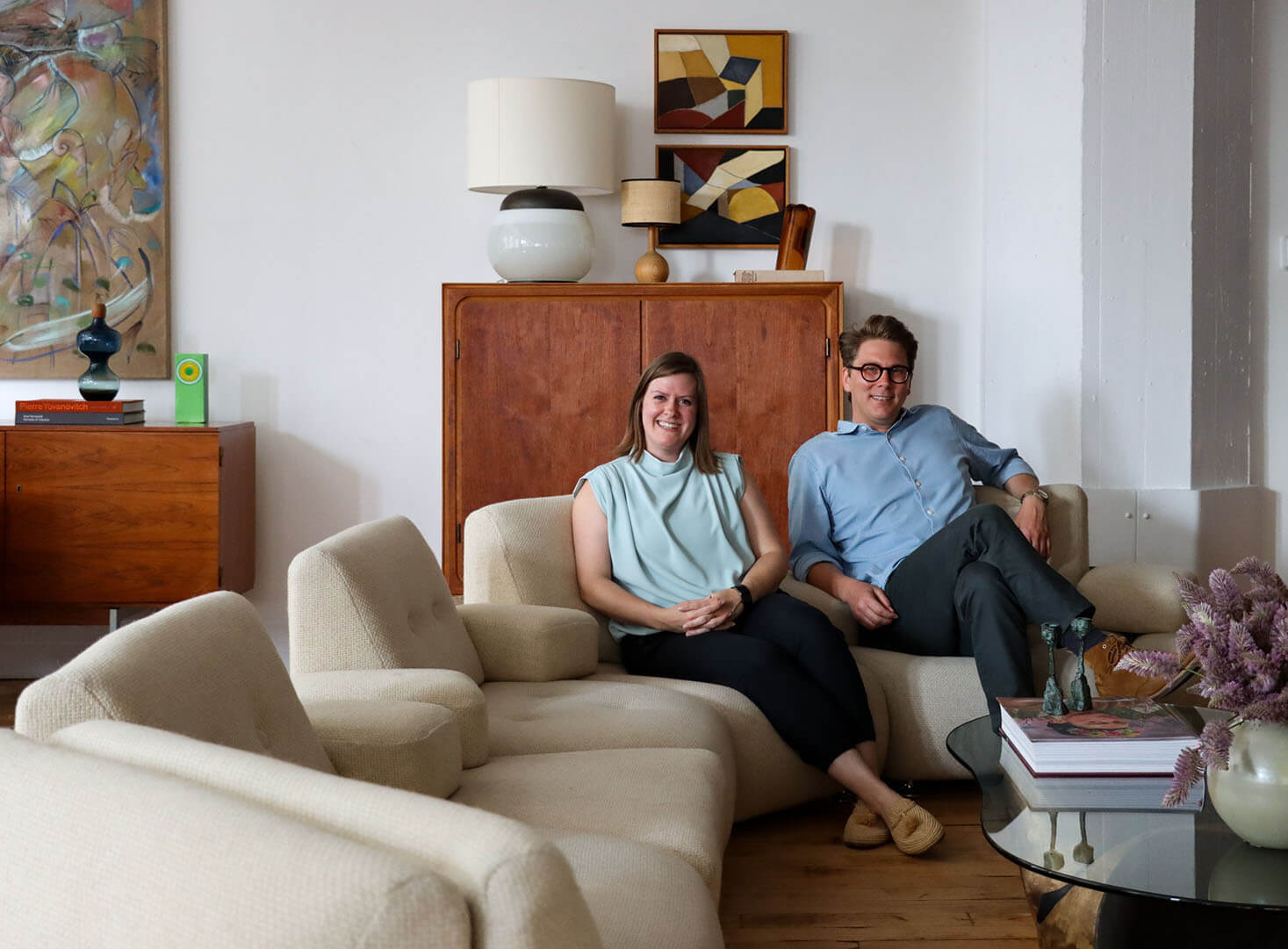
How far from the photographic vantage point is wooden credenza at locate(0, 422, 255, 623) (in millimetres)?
Answer: 3994

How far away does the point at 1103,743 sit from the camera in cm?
190

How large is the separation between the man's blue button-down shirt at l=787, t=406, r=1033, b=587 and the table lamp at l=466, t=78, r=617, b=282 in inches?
49.4

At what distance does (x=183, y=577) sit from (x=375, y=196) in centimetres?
145

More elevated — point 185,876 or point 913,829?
point 185,876

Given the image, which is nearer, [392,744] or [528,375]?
[392,744]

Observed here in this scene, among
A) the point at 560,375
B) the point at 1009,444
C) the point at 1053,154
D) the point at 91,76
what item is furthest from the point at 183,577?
the point at 1053,154

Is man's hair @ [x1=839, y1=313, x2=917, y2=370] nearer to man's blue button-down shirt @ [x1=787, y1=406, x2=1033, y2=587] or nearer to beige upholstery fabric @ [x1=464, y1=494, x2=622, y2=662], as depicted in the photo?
man's blue button-down shirt @ [x1=787, y1=406, x2=1033, y2=587]

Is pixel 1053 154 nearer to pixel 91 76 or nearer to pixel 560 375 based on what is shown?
pixel 560 375

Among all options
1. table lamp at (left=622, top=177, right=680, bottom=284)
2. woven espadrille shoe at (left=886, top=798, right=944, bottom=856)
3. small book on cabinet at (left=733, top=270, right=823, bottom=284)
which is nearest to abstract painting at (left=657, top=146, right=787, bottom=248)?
table lamp at (left=622, top=177, right=680, bottom=284)

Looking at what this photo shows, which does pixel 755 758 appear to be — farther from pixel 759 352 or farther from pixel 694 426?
pixel 759 352

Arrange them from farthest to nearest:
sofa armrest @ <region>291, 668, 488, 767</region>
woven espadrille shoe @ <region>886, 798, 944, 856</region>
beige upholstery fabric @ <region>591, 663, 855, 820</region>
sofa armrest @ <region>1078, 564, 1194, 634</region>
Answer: sofa armrest @ <region>1078, 564, 1194, 634</region>
beige upholstery fabric @ <region>591, 663, 855, 820</region>
woven espadrille shoe @ <region>886, 798, 944, 856</region>
sofa armrest @ <region>291, 668, 488, 767</region>

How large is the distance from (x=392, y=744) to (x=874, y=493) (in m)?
1.74

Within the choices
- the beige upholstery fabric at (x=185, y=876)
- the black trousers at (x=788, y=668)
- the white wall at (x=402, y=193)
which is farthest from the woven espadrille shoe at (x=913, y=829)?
the white wall at (x=402, y=193)

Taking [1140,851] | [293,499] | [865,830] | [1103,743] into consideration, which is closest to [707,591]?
[865,830]
